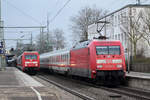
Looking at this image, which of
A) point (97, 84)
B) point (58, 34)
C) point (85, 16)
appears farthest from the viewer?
point (58, 34)

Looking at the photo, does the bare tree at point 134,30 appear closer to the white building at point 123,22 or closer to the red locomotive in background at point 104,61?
the white building at point 123,22

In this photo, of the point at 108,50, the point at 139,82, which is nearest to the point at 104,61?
the point at 108,50

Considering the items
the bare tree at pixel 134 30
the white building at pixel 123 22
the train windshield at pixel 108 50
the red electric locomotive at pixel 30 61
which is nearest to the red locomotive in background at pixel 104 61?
the train windshield at pixel 108 50

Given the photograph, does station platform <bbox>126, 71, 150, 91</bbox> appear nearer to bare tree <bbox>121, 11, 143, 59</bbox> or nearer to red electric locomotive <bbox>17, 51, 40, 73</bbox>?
red electric locomotive <bbox>17, 51, 40, 73</bbox>

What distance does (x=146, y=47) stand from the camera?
174ft

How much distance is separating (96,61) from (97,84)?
2.99m

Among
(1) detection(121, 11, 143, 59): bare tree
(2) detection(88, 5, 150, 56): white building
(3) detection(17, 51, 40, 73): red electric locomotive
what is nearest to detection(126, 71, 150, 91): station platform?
(3) detection(17, 51, 40, 73): red electric locomotive

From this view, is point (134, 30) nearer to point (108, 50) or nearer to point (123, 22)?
point (123, 22)

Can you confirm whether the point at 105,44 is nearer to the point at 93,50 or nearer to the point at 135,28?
the point at 93,50

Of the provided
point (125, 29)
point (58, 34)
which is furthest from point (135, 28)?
point (58, 34)

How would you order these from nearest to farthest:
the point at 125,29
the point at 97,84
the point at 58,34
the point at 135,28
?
the point at 97,84 < the point at 135,28 < the point at 125,29 < the point at 58,34

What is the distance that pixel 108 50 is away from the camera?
66.2 feet

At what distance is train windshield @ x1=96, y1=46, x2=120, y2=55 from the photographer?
65.4 ft

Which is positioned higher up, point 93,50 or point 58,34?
point 58,34
